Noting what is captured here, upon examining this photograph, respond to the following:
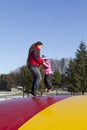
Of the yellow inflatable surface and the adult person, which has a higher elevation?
the adult person

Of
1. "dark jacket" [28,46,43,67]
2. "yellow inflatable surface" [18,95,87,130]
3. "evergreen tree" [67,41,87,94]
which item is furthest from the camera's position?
"evergreen tree" [67,41,87,94]

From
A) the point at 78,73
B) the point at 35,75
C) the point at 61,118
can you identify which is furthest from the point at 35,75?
the point at 78,73

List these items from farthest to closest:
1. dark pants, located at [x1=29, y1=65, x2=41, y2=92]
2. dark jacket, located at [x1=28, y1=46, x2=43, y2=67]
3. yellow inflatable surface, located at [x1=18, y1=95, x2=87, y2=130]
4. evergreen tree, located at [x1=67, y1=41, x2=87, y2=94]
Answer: evergreen tree, located at [x1=67, y1=41, x2=87, y2=94] → dark pants, located at [x1=29, y1=65, x2=41, y2=92] → dark jacket, located at [x1=28, y1=46, x2=43, y2=67] → yellow inflatable surface, located at [x1=18, y1=95, x2=87, y2=130]

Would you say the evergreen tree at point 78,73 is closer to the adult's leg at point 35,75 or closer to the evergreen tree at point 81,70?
the evergreen tree at point 81,70

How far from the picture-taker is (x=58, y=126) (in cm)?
477

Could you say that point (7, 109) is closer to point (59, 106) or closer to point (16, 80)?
point (59, 106)

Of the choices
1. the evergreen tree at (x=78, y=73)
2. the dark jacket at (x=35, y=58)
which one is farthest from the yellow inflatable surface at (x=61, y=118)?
the evergreen tree at (x=78, y=73)

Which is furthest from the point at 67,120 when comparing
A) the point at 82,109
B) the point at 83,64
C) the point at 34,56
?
the point at 83,64

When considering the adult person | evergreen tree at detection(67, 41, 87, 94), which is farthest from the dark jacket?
evergreen tree at detection(67, 41, 87, 94)

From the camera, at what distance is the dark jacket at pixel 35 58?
852 cm

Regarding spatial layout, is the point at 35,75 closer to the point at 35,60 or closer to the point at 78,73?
the point at 35,60

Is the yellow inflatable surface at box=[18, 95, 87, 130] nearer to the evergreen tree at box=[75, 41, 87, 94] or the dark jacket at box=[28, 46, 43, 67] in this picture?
the dark jacket at box=[28, 46, 43, 67]

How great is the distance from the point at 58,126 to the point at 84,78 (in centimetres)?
5659

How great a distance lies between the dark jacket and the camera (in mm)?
8525
